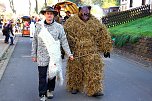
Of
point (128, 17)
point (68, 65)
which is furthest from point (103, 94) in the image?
point (128, 17)

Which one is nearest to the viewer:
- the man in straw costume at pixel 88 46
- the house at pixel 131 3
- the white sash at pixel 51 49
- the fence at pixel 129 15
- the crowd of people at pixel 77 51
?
the white sash at pixel 51 49

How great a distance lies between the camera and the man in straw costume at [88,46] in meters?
8.02

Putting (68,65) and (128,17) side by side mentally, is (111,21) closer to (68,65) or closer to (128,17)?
(128,17)

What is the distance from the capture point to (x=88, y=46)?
26.3 feet

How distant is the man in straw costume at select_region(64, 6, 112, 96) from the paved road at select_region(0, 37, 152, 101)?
340 mm

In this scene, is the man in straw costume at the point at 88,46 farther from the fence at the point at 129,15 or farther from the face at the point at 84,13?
the fence at the point at 129,15

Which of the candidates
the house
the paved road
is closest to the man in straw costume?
the paved road

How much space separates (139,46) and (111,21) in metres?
15.9

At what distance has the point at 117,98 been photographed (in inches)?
313

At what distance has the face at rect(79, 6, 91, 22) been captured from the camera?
26.4 feet

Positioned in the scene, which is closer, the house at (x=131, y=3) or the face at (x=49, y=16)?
the face at (x=49, y=16)

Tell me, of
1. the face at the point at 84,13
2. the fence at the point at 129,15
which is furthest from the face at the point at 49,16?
the fence at the point at 129,15

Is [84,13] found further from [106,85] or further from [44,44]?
[106,85]

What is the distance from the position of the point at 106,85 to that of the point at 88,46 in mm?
1780
